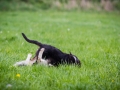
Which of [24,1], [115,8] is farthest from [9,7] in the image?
[115,8]

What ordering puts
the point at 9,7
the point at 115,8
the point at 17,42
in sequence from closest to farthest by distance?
the point at 17,42 < the point at 9,7 < the point at 115,8

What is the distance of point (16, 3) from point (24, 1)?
1.48 metres

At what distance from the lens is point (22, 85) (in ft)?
13.1

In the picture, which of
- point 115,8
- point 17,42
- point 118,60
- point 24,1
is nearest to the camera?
point 118,60

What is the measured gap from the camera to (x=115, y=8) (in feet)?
93.4

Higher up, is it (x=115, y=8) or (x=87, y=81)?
(x=87, y=81)

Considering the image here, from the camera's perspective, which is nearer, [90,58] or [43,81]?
[43,81]

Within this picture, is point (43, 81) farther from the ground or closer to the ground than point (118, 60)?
farther from the ground

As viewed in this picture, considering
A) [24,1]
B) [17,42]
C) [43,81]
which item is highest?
[43,81]

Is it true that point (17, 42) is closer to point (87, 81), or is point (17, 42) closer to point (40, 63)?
A: point (40, 63)

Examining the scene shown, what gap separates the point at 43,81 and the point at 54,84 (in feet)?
0.73

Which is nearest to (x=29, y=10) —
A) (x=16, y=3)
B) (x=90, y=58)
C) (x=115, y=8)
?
(x=16, y=3)

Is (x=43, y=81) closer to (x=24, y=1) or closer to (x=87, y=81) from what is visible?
(x=87, y=81)

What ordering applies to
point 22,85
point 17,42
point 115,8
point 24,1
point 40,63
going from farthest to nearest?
point 115,8 < point 24,1 < point 17,42 < point 40,63 < point 22,85
